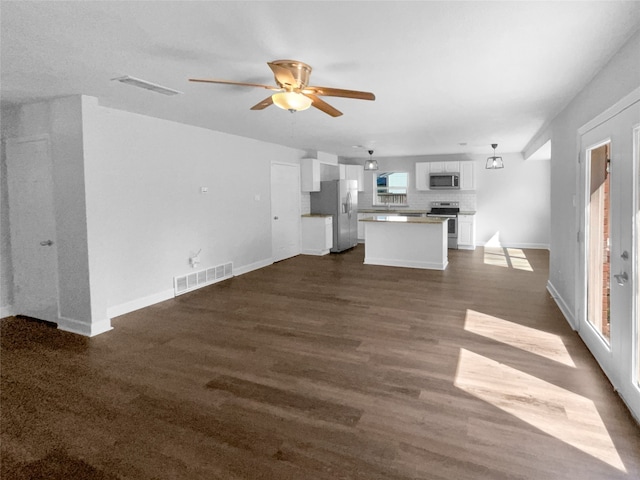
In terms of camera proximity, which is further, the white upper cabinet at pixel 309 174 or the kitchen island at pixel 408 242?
the white upper cabinet at pixel 309 174

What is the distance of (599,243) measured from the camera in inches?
130

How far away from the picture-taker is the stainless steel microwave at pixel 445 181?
9.51 m

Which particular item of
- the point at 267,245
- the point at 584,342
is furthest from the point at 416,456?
the point at 267,245

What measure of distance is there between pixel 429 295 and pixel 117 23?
458 cm

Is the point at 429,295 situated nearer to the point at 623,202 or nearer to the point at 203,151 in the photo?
the point at 623,202

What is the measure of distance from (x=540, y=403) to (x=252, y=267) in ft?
17.5

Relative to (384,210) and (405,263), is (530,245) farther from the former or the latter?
(405,263)

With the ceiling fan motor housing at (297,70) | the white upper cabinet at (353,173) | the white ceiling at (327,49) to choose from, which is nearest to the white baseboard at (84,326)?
the white ceiling at (327,49)

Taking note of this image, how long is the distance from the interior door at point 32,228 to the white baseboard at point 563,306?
5566 millimetres

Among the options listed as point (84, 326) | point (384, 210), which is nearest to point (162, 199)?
point (84, 326)

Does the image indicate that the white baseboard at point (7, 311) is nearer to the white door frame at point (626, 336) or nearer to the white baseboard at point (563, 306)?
the white door frame at point (626, 336)

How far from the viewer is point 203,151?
5.81 metres

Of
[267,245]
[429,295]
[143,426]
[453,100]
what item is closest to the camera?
[143,426]

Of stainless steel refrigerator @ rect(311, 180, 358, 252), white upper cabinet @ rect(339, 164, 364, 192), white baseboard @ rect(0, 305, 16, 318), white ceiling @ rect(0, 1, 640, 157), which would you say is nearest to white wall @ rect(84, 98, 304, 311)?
white ceiling @ rect(0, 1, 640, 157)
